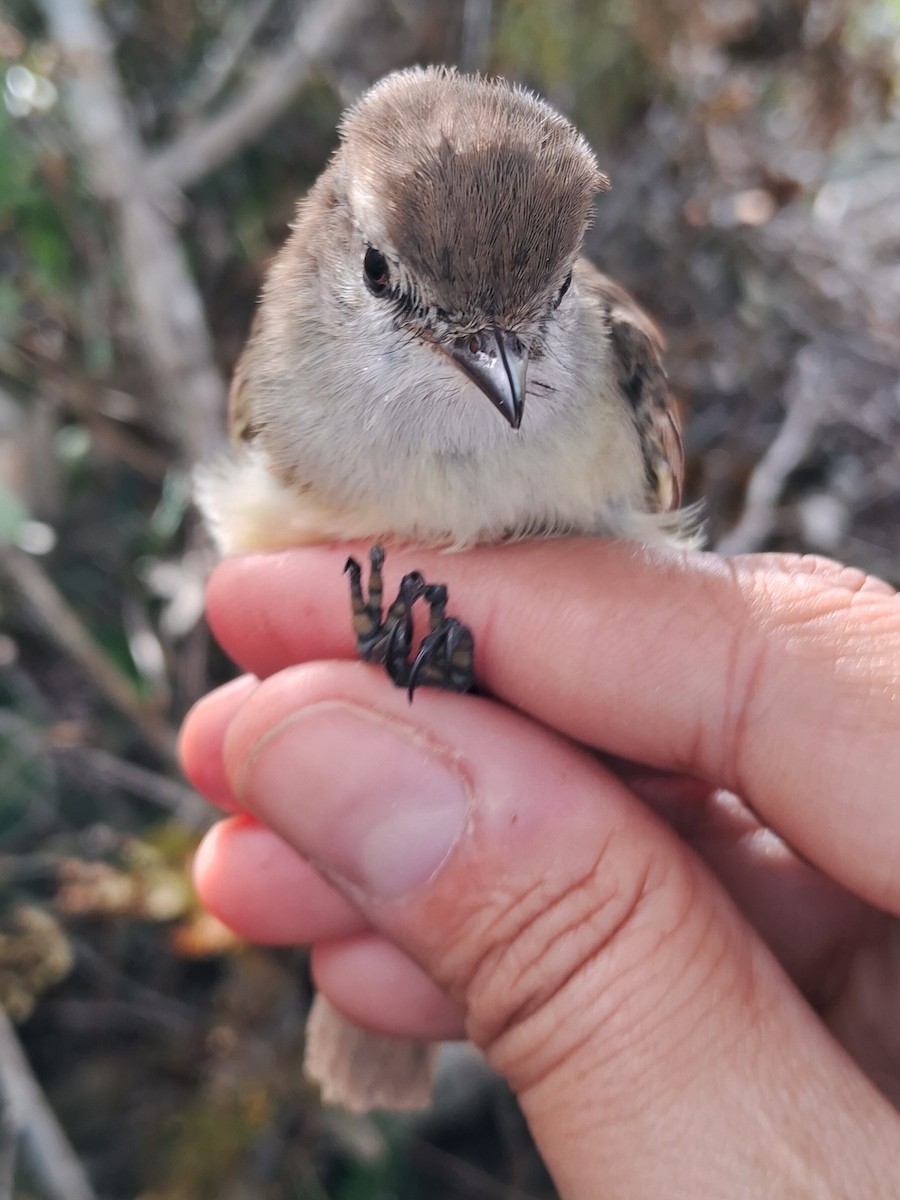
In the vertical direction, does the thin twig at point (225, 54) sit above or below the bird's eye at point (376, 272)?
above

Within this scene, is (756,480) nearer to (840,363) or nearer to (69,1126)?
(840,363)

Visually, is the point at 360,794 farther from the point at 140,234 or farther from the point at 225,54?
the point at 225,54

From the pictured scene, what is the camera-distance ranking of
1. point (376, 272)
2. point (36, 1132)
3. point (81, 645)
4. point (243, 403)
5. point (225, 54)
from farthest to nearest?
point (225, 54) < point (81, 645) < point (36, 1132) < point (243, 403) < point (376, 272)

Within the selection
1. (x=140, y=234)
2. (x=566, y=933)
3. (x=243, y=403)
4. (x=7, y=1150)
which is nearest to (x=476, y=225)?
(x=243, y=403)

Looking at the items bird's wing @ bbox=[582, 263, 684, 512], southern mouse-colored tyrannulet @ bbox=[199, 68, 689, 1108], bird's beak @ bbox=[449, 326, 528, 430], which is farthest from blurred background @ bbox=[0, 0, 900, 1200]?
bird's beak @ bbox=[449, 326, 528, 430]

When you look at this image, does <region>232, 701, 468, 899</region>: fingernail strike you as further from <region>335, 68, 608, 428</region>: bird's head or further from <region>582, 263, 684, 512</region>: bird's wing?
<region>582, 263, 684, 512</region>: bird's wing

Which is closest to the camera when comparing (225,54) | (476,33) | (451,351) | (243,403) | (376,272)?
(451,351)

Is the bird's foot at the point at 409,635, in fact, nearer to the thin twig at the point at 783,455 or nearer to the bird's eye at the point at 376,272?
the bird's eye at the point at 376,272

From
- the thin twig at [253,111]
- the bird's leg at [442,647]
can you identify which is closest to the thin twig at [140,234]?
the thin twig at [253,111]
